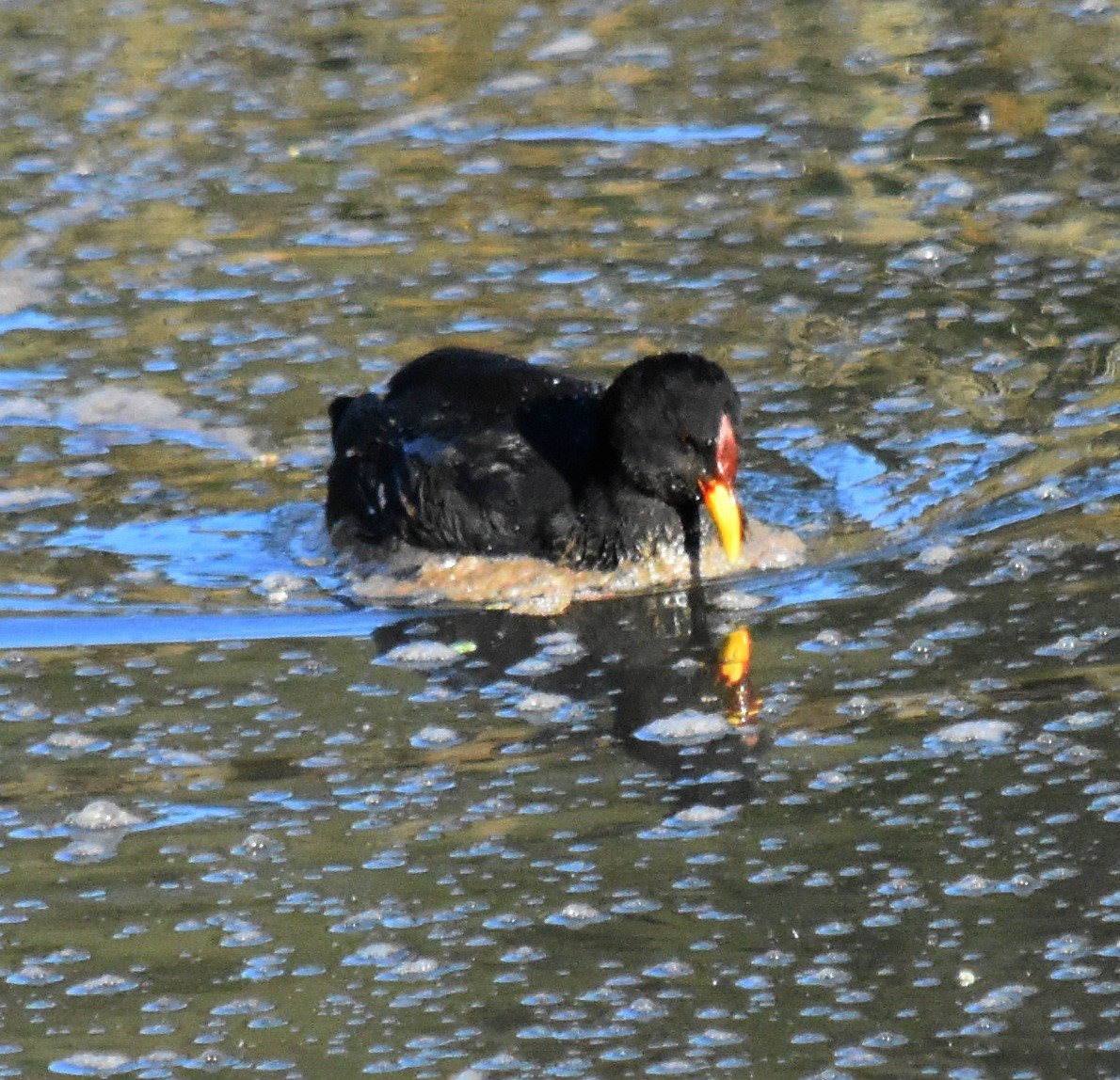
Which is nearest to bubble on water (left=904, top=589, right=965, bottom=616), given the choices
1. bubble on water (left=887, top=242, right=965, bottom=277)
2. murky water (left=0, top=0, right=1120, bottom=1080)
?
murky water (left=0, top=0, right=1120, bottom=1080)

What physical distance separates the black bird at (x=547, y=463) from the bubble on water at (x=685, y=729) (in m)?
0.97

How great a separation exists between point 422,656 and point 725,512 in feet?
3.20

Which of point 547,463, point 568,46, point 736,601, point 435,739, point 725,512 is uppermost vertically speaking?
point 568,46

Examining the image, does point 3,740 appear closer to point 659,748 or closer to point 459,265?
point 659,748

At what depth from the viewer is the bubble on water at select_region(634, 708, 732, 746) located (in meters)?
5.58

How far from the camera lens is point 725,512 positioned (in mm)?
6625

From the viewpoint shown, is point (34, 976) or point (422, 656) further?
point (422, 656)

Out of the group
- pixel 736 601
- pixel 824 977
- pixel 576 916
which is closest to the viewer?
pixel 824 977

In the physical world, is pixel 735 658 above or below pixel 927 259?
below

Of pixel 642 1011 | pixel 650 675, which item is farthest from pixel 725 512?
pixel 642 1011

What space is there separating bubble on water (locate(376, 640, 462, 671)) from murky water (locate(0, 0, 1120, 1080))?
30 mm

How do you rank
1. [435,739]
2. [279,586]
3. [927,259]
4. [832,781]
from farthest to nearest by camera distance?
[927,259]
[279,586]
[435,739]
[832,781]

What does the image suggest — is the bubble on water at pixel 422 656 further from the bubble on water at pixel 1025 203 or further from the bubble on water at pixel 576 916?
the bubble on water at pixel 1025 203

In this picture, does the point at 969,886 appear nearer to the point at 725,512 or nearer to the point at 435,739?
the point at 435,739
